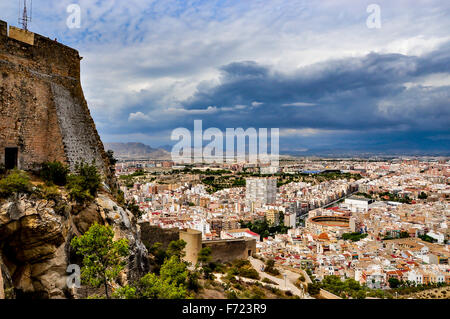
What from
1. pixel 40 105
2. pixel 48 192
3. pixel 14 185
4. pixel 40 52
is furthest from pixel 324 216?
pixel 14 185

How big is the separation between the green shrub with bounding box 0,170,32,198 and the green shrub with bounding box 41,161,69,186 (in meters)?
0.72

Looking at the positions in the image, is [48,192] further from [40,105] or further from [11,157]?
[40,105]

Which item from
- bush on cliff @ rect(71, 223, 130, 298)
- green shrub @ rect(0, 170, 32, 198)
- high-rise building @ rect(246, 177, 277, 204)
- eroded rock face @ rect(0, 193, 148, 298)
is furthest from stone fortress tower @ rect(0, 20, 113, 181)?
high-rise building @ rect(246, 177, 277, 204)

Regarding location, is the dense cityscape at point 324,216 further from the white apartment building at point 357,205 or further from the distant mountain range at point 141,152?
the distant mountain range at point 141,152

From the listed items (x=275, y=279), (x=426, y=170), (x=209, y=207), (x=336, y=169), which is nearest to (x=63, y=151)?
(x=275, y=279)

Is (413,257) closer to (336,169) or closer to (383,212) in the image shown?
(383,212)

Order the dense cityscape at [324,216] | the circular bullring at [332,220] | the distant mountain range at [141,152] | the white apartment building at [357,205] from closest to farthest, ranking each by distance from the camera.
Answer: the dense cityscape at [324,216] → the circular bullring at [332,220] → the white apartment building at [357,205] → the distant mountain range at [141,152]

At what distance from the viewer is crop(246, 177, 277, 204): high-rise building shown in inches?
1902

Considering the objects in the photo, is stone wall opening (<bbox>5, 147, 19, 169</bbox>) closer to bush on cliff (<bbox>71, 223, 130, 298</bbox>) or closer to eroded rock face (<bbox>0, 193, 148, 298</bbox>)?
eroded rock face (<bbox>0, 193, 148, 298</bbox>)

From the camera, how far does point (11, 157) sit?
5.60m

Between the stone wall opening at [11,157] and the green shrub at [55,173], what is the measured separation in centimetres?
46

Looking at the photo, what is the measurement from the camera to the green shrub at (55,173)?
5.79 meters

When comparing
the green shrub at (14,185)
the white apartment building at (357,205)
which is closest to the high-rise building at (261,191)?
the white apartment building at (357,205)

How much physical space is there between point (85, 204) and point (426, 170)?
84.2 metres
